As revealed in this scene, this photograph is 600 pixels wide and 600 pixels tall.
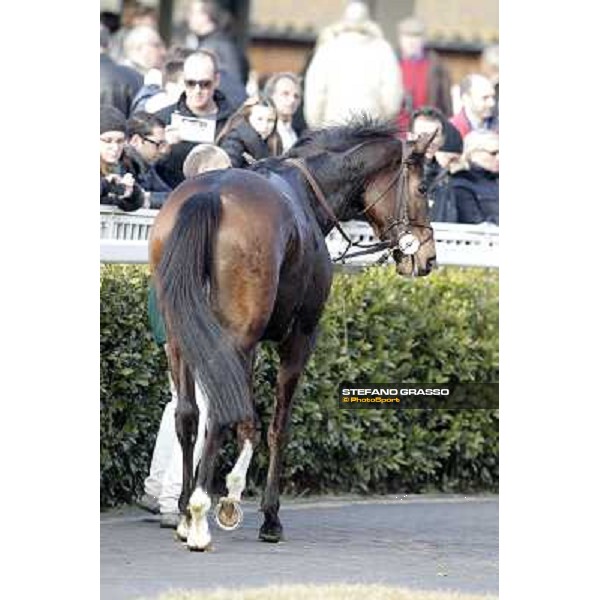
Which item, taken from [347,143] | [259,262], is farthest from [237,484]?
[347,143]

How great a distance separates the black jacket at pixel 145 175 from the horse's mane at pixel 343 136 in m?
1.21

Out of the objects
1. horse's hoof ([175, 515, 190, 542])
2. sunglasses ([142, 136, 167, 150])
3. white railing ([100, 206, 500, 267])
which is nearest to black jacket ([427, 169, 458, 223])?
white railing ([100, 206, 500, 267])

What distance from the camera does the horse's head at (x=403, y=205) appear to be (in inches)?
395

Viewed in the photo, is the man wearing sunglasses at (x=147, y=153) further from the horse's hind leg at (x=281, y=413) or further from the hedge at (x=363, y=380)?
the horse's hind leg at (x=281, y=413)

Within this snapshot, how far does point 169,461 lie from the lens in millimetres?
9938

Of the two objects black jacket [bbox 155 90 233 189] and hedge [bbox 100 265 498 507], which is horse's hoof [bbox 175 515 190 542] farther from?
black jacket [bbox 155 90 233 189]

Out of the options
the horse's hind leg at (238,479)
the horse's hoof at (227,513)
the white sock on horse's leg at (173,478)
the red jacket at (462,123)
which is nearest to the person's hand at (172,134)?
the white sock on horse's leg at (173,478)

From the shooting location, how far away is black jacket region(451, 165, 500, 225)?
13.3 meters

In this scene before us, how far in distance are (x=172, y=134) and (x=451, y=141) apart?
256 centimetres

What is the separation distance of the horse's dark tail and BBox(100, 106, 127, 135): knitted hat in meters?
2.19

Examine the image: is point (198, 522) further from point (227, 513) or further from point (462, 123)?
point (462, 123)

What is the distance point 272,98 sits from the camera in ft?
43.2
